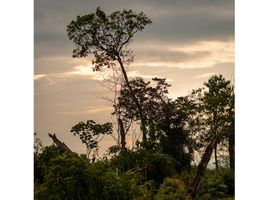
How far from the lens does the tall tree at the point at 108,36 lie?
701 centimetres

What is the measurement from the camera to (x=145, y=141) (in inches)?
275

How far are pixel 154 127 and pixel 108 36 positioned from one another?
1.50m

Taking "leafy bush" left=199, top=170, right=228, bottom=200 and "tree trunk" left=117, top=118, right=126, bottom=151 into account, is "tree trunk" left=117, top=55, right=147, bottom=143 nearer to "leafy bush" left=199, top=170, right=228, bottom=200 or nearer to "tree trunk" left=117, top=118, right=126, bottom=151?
"tree trunk" left=117, top=118, right=126, bottom=151

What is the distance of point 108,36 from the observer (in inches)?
308

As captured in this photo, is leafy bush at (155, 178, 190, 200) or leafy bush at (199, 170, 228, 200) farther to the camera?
leafy bush at (199, 170, 228, 200)

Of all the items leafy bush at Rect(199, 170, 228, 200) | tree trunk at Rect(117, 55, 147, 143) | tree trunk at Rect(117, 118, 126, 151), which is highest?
tree trunk at Rect(117, 55, 147, 143)

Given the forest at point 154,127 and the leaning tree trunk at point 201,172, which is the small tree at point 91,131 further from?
the leaning tree trunk at point 201,172

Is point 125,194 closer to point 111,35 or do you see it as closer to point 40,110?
point 40,110

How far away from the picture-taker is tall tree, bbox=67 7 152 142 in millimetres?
7008

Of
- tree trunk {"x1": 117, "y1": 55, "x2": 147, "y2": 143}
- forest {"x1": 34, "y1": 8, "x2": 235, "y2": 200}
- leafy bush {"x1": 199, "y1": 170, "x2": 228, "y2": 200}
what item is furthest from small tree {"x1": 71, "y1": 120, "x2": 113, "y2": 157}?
leafy bush {"x1": 199, "y1": 170, "x2": 228, "y2": 200}

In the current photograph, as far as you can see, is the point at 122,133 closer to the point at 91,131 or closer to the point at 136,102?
the point at 91,131

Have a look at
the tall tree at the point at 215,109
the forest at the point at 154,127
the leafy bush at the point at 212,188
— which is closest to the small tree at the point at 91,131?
the forest at the point at 154,127

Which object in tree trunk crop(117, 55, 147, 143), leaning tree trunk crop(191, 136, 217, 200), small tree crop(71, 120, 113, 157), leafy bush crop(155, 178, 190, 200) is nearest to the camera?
leafy bush crop(155, 178, 190, 200)
